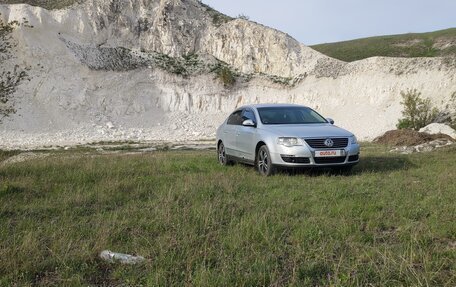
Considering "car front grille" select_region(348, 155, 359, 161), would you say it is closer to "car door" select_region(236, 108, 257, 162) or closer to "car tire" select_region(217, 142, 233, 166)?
"car door" select_region(236, 108, 257, 162)

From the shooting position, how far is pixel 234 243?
15.4 ft

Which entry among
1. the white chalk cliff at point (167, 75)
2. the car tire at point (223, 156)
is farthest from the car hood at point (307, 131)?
the white chalk cliff at point (167, 75)

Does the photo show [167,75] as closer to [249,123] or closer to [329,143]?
[249,123]

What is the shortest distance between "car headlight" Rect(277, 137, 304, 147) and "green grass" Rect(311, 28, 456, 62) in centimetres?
4330

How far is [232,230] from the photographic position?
5.14 m

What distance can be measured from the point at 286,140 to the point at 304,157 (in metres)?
0.54

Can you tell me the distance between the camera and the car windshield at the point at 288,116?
10.9m

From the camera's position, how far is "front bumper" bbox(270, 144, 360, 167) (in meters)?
9.39

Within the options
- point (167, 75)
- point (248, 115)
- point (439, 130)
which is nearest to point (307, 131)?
point (248, 115)

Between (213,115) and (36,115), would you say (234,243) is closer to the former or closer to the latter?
(36,115)

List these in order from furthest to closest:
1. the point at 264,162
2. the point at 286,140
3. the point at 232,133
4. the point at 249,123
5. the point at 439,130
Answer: the point at 439,130, the point at 232,133, the point at 249,123, the point at 264,162, the point at 286,140

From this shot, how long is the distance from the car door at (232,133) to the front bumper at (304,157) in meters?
2.08

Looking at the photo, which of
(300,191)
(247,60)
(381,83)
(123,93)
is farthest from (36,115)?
(300,191)

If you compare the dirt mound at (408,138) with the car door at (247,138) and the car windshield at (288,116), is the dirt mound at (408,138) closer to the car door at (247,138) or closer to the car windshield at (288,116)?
the car windshield at (288,116)
